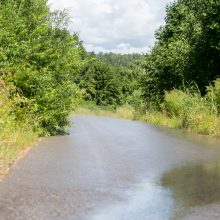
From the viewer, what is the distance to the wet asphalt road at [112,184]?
7352 mm

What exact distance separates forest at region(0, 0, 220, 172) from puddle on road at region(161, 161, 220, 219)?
3799 mm

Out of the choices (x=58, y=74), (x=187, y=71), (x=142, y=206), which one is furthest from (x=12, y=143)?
(x=187, y=71)

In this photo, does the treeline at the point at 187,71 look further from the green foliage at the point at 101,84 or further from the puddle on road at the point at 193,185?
the green foliage at the point at 101,84

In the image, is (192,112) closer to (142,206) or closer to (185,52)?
(185,52)

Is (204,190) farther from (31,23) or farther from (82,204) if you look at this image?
(31,23)

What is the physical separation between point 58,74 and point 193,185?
35.6 feet

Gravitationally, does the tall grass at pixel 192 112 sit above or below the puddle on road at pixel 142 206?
above

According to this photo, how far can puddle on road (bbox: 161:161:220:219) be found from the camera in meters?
8.05

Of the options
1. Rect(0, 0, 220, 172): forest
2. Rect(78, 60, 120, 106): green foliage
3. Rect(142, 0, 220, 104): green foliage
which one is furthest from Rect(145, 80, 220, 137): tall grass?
Rect(78, 60, 120, 106): green foliage

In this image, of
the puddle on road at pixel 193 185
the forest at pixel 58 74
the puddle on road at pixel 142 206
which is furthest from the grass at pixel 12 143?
the puddle on road at pixel 193 185

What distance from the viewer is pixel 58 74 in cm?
1939

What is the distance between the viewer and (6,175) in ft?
32.3

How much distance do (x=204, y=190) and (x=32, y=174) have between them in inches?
140

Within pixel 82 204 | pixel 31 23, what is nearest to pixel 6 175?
pixel 82 204
